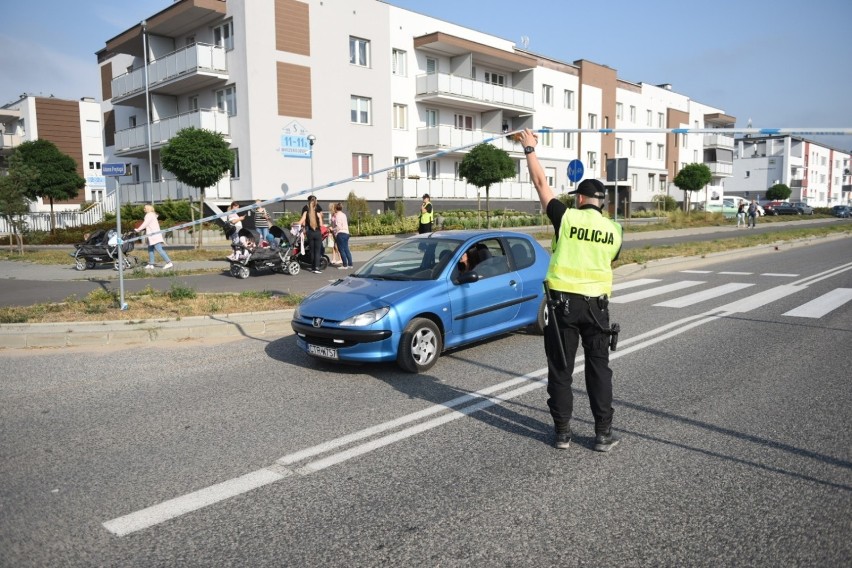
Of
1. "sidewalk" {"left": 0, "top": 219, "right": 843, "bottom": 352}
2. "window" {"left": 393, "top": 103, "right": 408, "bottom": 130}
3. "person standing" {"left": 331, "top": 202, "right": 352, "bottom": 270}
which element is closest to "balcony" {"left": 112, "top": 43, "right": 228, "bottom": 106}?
"window" {"left": 393, "top": 103, "right": 408, "bottom": 130}

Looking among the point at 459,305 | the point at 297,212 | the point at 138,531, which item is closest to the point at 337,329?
the point at 459,305

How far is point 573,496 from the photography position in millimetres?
3715

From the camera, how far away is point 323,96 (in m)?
30.2

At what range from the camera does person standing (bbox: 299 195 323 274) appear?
14.6m

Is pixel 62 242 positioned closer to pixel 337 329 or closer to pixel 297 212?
pixel 297 212

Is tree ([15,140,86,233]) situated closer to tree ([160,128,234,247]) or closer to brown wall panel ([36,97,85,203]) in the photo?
tree ([160,128,234,247])

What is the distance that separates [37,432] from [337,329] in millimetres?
2646

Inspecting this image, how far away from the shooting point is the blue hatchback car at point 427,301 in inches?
250

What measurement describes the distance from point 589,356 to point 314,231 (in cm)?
1116

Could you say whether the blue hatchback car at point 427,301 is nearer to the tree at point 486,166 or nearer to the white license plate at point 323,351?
the white license plate at point 323,351

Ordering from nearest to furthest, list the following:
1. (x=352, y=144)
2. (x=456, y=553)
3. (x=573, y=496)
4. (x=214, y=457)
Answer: (x=456, y=553) < (x=573, y=496) < (x=214, y=457) < (x=352, y=144)

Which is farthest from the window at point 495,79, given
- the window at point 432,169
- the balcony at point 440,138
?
the window at point 432,169

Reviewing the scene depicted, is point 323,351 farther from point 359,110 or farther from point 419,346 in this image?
point 359,110

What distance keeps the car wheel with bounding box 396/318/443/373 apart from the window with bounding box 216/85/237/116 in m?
25.0
